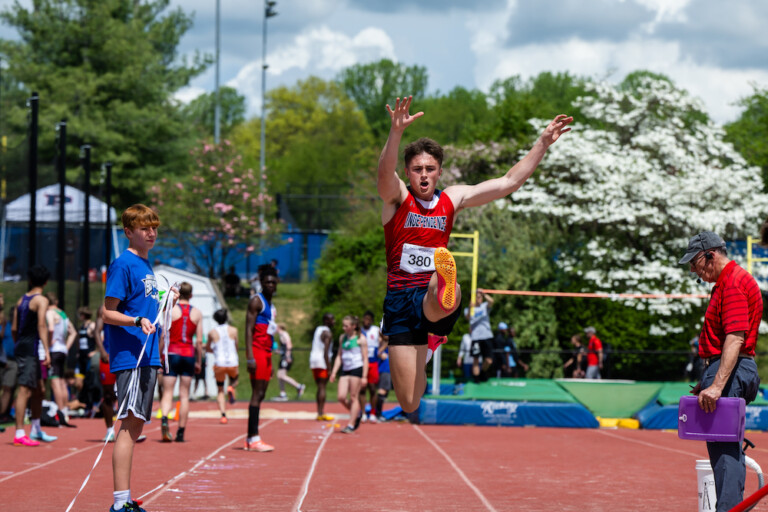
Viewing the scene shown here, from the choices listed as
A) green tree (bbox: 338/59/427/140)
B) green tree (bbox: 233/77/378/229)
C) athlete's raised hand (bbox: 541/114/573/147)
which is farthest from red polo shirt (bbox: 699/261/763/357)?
green tree (bbox: 338/59/427/140)

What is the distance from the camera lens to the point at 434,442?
13.9 m

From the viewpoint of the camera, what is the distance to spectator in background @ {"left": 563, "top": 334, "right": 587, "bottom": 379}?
81.3 feet

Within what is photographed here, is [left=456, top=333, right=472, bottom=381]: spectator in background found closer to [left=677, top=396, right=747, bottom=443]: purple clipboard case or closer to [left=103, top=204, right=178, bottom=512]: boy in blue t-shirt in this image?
[left=103, top=204, right=178, bottom=512]: boy in blue t-shirt

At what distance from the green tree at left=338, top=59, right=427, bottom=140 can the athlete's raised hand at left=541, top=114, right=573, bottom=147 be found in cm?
7772

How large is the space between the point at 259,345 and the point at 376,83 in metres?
75.6

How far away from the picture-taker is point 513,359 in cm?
2567

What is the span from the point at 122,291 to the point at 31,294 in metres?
5.56

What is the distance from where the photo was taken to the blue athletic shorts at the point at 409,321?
6176mm

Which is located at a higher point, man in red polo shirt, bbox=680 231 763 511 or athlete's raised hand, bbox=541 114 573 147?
athlete's raised hand, bbox=541 114 573 147

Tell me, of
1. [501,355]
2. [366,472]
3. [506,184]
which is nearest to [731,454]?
[506,184]

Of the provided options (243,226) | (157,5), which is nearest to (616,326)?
(243,226)

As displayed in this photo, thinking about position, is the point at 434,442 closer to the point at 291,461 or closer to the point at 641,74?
the point at 291,461

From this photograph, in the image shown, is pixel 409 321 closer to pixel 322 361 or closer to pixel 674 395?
pixel 322 361

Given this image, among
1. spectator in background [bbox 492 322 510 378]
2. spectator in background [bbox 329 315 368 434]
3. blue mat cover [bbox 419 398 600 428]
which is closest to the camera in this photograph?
spectator in background [bbox 329 315 368 434]
